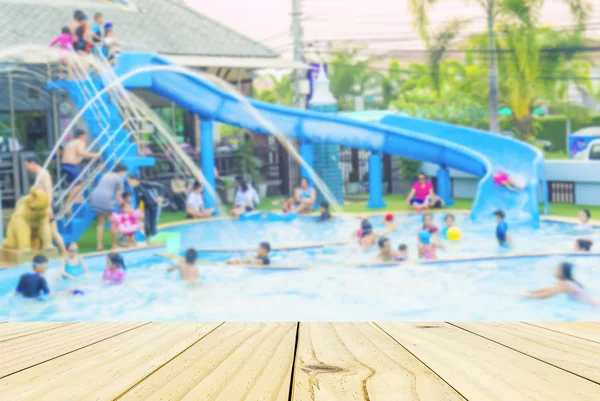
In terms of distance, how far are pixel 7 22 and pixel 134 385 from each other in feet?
16.2

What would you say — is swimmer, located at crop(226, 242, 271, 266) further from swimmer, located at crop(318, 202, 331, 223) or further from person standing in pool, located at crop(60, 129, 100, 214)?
person standing in pool, located at crop(60, 129, 100, 214)

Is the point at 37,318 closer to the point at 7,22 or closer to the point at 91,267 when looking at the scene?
the point at 91,267

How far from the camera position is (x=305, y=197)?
5.84m

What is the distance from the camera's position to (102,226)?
5.66 meters

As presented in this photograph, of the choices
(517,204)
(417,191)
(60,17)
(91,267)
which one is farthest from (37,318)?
(517,204)

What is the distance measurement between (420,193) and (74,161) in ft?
7.62

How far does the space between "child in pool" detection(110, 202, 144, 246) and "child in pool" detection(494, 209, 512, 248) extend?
7.82 ft

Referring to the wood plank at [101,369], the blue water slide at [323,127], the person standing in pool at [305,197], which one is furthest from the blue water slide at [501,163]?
the wood plank at [101,369]

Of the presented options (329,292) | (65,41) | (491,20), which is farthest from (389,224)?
(65,41)

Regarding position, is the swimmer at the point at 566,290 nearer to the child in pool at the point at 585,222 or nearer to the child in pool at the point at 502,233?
the child in pool at the point at 585,222

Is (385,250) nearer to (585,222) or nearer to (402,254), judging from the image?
(402,254)

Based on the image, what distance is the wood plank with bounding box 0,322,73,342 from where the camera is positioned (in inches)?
41.0

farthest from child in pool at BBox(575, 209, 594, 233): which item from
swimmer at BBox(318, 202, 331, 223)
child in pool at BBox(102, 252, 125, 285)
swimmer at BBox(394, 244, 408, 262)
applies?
child in pool at BBox(102, 252, 125, 285)

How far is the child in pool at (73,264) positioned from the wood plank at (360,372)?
14.3 feet
